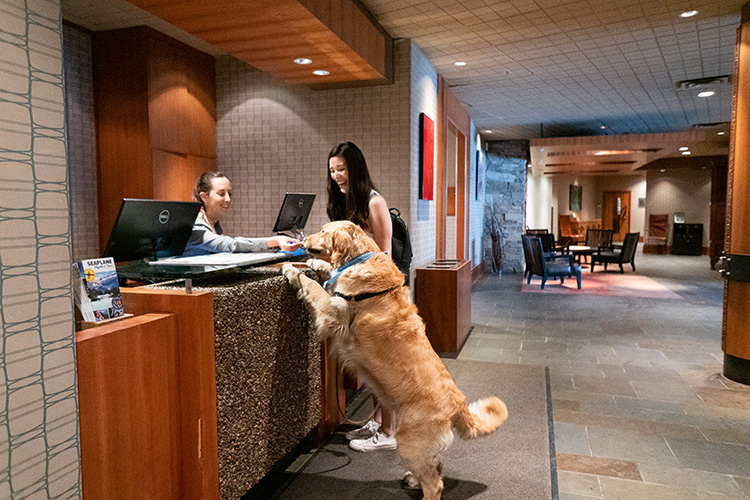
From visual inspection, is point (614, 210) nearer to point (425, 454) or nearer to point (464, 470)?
point (464, 470)

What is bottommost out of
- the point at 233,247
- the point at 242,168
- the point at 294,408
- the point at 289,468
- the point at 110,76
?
the point at 289,468

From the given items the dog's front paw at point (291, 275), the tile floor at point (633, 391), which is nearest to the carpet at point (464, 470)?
the tile floor at point (633, 391)

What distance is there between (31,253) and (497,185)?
11.2 metres

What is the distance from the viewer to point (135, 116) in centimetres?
455

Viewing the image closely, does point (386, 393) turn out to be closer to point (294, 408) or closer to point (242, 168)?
point (294, 408)

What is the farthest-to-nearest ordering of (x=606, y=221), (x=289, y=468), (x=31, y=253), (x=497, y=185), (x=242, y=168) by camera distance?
(x=606, y=221) → (x=497, y=185) → (x=242, y=168) → (x=289, y=468) → (x=31, y=253)

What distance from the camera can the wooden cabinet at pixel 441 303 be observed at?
4805 millimetres

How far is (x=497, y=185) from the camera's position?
11.7m

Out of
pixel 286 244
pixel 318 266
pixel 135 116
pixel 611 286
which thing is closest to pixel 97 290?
pixel 286 244

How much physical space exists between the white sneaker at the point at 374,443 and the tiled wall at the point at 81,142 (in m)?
3.26

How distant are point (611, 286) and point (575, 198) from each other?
11491 millimetres

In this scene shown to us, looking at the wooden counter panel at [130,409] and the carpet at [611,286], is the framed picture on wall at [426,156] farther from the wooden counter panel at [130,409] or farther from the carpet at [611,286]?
the carpet at [611,286]

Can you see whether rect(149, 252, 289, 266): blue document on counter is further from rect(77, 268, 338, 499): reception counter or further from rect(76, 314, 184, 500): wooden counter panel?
rect(76, 314, 184, 500): wooden counter panel

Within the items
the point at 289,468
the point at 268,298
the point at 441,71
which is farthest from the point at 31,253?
the point at 441,71
